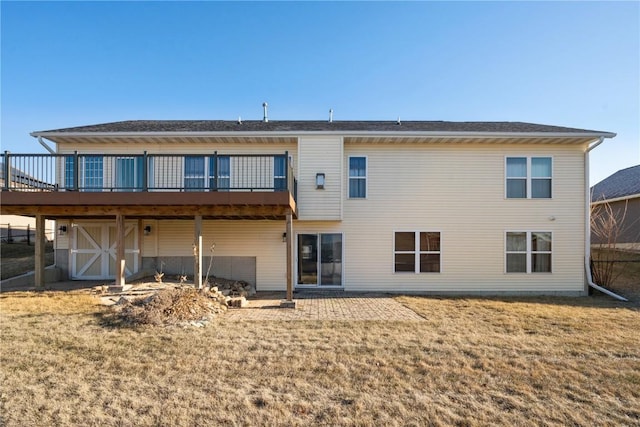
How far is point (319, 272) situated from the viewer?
12.1 m

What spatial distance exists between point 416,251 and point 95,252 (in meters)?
11.2

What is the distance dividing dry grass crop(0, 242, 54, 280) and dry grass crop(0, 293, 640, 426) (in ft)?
20.3

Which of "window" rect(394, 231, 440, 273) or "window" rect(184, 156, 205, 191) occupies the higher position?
"window" rect(184, 156, 205, 191)

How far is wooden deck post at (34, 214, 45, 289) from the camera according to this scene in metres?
10.0

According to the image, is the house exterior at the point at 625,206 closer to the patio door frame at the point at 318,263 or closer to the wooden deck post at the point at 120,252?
the patio door frame at the point at 318,263

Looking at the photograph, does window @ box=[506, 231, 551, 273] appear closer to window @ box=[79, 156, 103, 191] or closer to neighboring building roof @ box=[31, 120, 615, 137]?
neighboring building roof @ box=[31, 120, 615, 137]

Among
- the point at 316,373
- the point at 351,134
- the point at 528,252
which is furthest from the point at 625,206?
the point at 316,373

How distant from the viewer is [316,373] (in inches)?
190

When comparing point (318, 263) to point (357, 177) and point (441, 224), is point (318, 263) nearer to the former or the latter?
point (357, 177)

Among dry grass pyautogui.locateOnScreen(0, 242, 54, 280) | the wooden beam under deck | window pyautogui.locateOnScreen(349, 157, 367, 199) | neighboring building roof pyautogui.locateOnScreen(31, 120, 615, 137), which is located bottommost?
dry grass pyautogui.locateOnScreen(0, 242, 54, 280)

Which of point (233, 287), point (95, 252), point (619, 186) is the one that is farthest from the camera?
point (619, 186)

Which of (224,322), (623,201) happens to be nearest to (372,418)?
(224,322)

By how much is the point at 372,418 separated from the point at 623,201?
21881 millimetres

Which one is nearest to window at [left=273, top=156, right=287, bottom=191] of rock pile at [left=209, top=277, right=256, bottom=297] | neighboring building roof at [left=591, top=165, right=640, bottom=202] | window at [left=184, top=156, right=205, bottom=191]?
window at [left=184, top=156, right=205, bottom=191]
